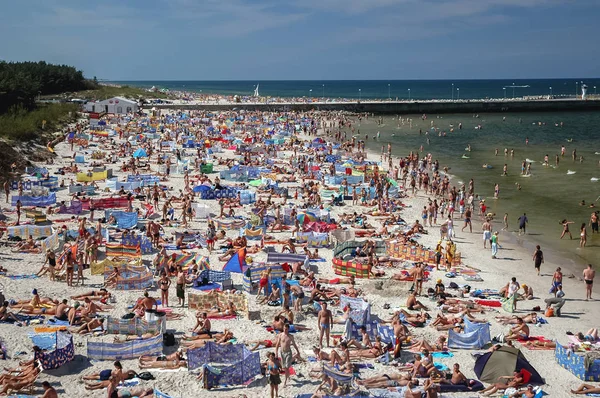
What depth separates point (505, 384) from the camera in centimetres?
1054

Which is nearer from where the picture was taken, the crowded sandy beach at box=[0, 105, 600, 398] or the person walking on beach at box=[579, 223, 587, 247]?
the crowded sandy beach at box=[0, 105, 600, 398]

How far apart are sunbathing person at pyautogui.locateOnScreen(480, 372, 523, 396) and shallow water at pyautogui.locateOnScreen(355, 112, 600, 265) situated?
979 centimetres

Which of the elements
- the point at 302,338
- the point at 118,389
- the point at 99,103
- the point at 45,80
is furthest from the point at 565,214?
the point at 45,80

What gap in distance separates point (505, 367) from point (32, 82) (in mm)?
52544

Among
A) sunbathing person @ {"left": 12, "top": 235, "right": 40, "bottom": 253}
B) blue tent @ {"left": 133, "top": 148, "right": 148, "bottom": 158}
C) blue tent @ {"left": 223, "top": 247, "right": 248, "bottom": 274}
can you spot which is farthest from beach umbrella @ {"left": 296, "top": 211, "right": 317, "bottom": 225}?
blue tent @ {"left": 133, "top": 148, "right": 148, "bottom": 158}

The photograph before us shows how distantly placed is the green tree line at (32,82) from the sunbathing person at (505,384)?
41.8 m

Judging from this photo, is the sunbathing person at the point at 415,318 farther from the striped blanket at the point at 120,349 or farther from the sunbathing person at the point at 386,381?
the striped blanket at the point at 120,349

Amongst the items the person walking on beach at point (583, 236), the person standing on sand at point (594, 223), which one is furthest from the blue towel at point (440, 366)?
the person standing on sand at point (594, 223)

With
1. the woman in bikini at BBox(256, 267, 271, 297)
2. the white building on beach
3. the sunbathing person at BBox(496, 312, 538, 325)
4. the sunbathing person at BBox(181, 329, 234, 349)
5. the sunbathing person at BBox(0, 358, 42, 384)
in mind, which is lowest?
the sunbathing person at BBox(496, 312, 538, 325)

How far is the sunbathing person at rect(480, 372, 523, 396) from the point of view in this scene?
10453mm

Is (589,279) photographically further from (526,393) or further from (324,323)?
(324,323)

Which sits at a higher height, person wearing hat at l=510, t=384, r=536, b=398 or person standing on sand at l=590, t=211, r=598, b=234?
person standing on sand at l=590, t=211, r=598, b=234

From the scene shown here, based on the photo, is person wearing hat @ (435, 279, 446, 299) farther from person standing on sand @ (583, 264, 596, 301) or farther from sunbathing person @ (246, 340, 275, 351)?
sunbathing person @ (246, 340, 275, 351)

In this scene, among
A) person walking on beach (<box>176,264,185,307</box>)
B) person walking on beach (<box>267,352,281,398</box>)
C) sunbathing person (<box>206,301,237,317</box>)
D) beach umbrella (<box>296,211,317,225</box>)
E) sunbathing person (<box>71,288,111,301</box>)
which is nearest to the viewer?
person walking on beach (<box>267,352,281,398</box>)
